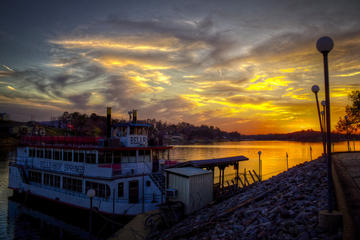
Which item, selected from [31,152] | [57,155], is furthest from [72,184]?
[31,152]

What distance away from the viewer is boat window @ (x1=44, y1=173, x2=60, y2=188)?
27.7m

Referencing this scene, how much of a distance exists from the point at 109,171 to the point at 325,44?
62.6 feet

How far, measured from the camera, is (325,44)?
24.4ft

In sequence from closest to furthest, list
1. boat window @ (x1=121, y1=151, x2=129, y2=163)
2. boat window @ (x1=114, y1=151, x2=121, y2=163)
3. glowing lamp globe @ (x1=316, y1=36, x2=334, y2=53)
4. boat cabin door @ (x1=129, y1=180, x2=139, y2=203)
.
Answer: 1. glowing lamp globe @ (x1=316, y1=36, x2=334, y2=53)
2. boat cabin door @ (x1=129, y1=180, x2=139, y2=203)
3. boat window @ (x1=114, y1=151, x2=121, y2=163)
4. boat window @ (x1=121, y1=151, x2=129, y2=163)

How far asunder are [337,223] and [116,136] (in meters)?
21.4

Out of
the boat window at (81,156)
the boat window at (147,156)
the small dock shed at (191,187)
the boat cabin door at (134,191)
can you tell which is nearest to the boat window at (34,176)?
the boat window at (81,156)

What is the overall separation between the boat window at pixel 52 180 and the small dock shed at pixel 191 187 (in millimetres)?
16378

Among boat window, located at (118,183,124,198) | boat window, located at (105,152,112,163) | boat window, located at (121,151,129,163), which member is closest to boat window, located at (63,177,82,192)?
boat window, located at (105,152,112,163)

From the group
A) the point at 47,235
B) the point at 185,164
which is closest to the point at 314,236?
the point at 185,164

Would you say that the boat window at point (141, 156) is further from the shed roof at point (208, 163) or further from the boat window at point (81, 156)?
the boat window at point (81, 156)

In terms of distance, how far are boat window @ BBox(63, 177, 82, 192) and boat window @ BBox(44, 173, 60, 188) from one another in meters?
1.75

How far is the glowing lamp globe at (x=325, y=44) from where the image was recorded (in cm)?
740

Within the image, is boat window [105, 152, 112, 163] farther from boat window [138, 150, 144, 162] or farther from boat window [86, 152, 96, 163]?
boat window [138, 150, 144, 162]

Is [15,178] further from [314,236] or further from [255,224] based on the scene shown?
[314,236]
